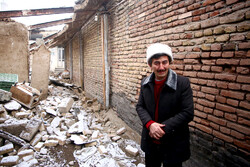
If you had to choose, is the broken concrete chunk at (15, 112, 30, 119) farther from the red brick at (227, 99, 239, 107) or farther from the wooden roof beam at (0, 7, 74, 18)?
the red brick at (227, 99, 239, 107)

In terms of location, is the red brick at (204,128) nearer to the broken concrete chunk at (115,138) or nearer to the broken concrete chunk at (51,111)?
the broken concrete chunk at (115,138)

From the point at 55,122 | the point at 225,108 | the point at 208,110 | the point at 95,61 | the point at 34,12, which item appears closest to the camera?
the point at 225,108

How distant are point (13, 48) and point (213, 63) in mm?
7347

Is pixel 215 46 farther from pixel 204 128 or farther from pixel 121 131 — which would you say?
pixel 121 131

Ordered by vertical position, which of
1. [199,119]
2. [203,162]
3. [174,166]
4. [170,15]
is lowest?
[203,162]

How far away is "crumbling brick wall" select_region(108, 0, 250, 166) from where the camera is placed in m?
1.79

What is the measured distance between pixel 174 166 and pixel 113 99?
380cm

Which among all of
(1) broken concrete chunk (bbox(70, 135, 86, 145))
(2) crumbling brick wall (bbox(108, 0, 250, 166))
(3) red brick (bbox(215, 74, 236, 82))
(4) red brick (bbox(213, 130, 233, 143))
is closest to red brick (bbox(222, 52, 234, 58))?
(2) crumbling brick wall (bbox(108, 0, 250, 166))

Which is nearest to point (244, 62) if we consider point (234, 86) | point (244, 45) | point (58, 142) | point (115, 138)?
point (244, 45)

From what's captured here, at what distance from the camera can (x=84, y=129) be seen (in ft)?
14.1

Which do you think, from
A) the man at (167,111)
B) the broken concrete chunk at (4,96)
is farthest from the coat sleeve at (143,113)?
the broken concrete chunk at (4,96)

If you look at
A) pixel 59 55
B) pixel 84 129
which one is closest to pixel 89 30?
Result: pixel 84 129

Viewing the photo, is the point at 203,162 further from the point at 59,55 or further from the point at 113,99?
the point at 59,55

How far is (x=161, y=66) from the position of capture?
5.41 ft
